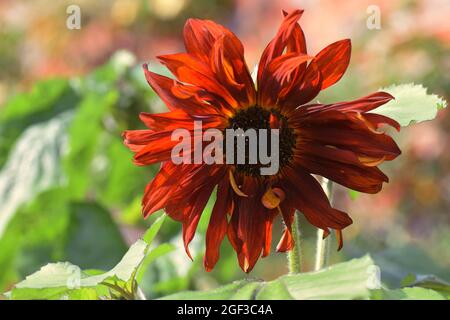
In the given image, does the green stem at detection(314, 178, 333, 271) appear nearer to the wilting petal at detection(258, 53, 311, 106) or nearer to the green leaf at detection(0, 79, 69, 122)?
the wilting petal at detection(258, 53, 311, 106)

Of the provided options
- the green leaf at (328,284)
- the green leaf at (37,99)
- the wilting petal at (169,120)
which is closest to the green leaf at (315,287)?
the green leaf at (328,284)

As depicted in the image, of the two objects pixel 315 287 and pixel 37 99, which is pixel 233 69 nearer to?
pixel 315 287

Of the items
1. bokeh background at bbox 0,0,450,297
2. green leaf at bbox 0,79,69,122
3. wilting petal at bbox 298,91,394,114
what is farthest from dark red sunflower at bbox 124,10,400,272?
green leaf at bbox 0,79,69,122

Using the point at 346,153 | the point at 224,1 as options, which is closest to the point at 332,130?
the point at 346,153

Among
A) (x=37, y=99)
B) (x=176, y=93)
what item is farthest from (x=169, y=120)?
(x=37, y=99)

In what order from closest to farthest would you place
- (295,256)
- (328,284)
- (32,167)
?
(328,284) → (295,256) → (32,167)

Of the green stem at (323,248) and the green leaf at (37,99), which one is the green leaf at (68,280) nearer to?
the green stem at (323,248)
